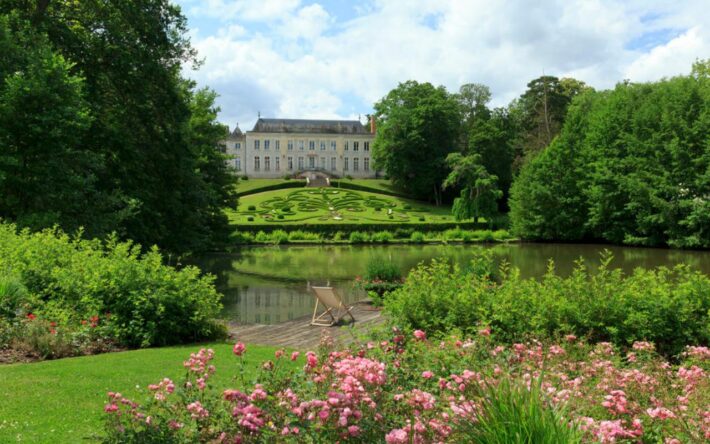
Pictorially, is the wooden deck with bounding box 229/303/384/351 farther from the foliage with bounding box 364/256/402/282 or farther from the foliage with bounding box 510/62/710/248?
the foliage with bounding box 510/62/710/248

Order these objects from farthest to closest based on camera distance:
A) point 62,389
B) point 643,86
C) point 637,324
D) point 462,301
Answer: point 643,86
point 462,301
point 637,324
point 62,389

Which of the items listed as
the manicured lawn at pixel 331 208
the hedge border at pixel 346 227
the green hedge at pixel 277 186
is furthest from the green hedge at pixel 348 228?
the green hedge at pixel 277 186

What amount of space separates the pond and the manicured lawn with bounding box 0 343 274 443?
551 cm

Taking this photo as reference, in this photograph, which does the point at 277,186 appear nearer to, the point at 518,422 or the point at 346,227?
the point at 346,227

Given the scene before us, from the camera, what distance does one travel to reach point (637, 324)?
6.90 meters

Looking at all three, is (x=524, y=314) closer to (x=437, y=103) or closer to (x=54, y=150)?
(x=54, y=150)

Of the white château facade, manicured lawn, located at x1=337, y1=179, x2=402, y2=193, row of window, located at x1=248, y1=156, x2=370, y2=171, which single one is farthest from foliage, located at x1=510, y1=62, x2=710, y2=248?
the white château facade

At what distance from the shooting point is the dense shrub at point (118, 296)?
7.70 meters

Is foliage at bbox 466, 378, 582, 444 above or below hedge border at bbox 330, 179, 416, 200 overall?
below

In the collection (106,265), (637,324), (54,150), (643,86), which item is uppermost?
(643,86)

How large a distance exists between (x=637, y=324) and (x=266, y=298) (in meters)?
10.3

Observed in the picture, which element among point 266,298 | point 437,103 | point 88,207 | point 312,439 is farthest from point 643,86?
point 312,439

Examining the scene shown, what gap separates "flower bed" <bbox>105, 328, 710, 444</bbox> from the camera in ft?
9.31

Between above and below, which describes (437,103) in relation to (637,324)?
above
